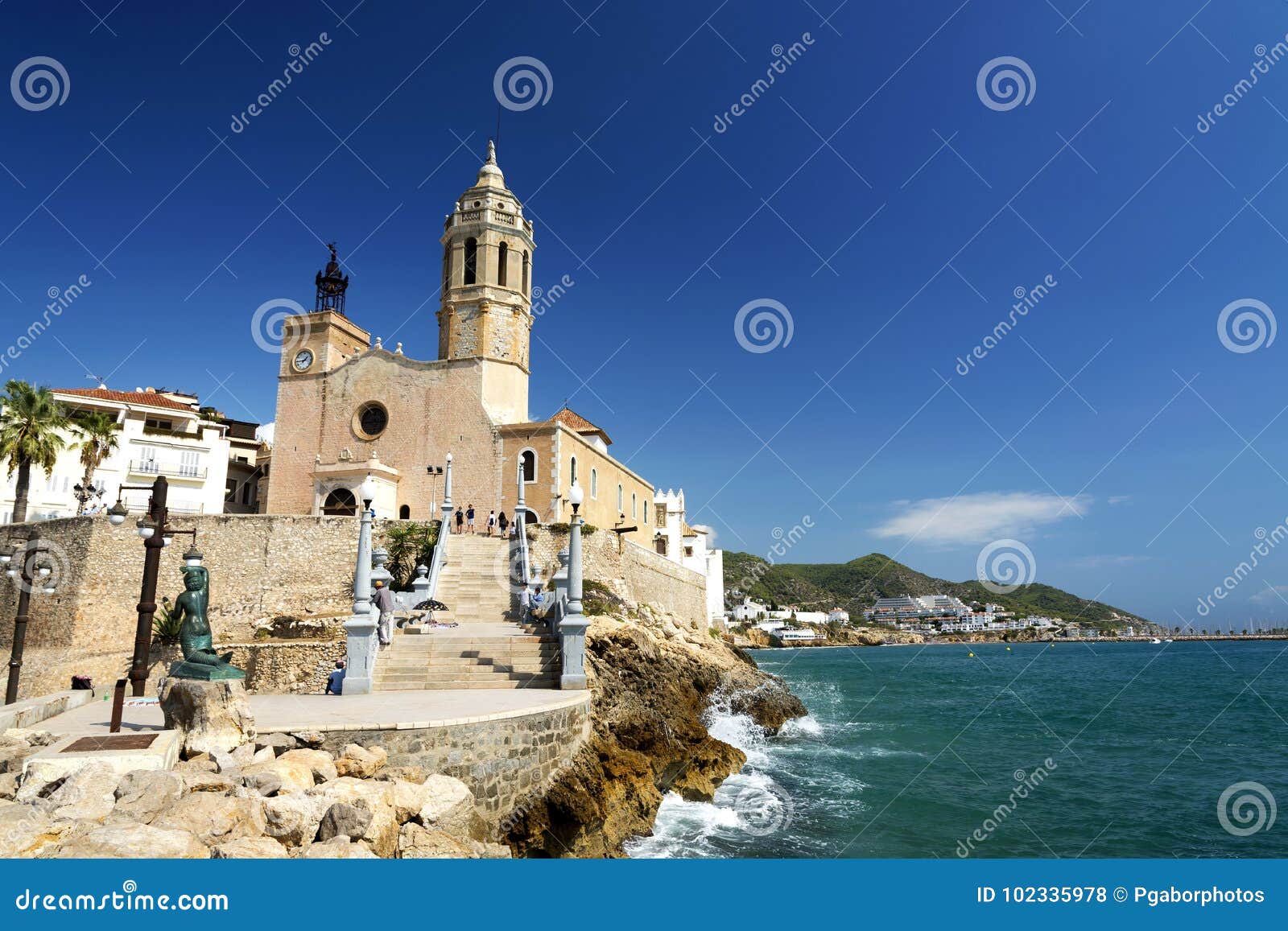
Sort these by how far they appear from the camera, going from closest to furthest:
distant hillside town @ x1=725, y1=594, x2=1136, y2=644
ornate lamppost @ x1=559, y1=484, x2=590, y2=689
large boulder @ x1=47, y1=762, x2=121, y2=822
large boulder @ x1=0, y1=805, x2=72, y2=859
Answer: large boulder @ x1=0, y1=805, x2=72, y2=859, large boulder @ x1=47, y1=762, x2=121, y2=822, ornate lamppost @ x1=559, y1=484, x2=590, y2=689, distant hillside town @ x1=725, y1=594, x2=1136, y2=644

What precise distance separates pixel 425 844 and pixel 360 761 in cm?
154

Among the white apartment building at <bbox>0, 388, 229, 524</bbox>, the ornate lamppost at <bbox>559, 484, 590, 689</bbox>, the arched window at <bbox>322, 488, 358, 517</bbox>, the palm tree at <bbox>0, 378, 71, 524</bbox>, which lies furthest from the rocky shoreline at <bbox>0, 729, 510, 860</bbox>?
the white apartment building at <bbox>0, 388, 229, 524</bbox>

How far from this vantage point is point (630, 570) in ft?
91.5

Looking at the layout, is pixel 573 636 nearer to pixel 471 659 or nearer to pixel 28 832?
pixel 471 659

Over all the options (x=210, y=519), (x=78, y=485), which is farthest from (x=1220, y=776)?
(x=78, y=485)

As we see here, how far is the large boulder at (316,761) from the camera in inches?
292

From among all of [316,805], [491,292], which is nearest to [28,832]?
[316,805]

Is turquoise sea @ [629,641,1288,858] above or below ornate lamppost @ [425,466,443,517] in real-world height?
below

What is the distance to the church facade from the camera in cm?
2881

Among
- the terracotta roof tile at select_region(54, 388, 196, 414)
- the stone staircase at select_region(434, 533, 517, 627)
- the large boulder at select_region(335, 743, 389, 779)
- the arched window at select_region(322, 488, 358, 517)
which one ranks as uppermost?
the terracotta roof tile at select_region(54, 388, 196, 414)

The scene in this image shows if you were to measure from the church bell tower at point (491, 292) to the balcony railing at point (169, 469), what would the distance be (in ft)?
42.5

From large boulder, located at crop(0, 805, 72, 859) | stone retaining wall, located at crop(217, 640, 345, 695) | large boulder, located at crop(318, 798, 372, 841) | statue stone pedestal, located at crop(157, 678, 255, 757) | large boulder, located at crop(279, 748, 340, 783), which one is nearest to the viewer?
large boulder, located at crop(0, 805, 72, 859)

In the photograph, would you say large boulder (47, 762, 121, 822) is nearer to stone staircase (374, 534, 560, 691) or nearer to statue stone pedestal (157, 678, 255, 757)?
statue stone pedestal (157, 678, 255, 757)

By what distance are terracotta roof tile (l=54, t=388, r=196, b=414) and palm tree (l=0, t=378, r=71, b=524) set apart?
6271 millimetres
